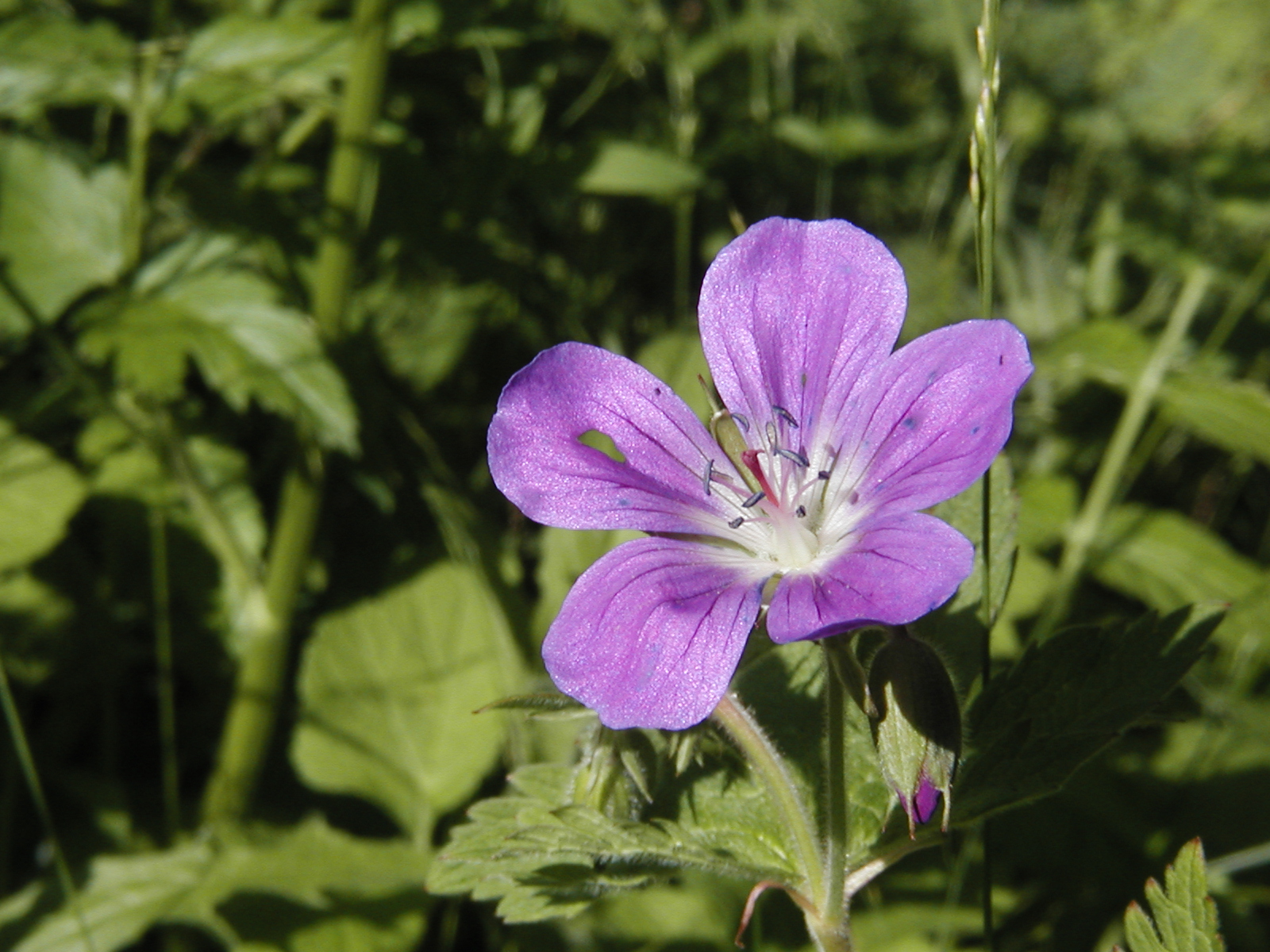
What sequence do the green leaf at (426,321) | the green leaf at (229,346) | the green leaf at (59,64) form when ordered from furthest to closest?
the green leaf at (426,321) < the green leaf at (59,64) < the green leaf at (229,346)

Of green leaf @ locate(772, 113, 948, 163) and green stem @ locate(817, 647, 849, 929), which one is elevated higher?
green leaf @ locate(772, 113, 948, 163)

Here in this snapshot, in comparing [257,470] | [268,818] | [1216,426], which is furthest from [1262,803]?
[257,470]

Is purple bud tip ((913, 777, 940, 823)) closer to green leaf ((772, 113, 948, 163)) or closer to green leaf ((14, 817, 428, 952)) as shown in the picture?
green leaf ((14, 817, 428, 952))

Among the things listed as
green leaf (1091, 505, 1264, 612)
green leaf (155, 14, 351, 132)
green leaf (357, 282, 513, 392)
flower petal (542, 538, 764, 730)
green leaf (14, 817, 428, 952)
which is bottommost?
green leaf (14, 817, 428, 952)

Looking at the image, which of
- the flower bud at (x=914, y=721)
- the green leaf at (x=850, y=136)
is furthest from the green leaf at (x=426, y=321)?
the flower bud at (x=914, y=721)

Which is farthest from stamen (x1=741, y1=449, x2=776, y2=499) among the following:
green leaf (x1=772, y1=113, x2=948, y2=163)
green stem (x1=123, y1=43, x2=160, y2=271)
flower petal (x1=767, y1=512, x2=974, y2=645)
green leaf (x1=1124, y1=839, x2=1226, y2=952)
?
green leaf (x1=772, y1=113, x2=948, y2=163)

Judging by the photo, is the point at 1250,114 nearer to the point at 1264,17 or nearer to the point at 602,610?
the point at 1264,17

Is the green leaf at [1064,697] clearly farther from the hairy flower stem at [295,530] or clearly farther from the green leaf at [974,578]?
the hairy flower stem at [295,530]
